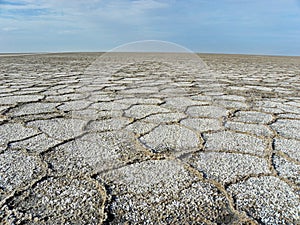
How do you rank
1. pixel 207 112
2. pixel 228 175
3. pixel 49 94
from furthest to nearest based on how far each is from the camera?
pixel 49 94 → pixel 207 112 → pixel 228 175

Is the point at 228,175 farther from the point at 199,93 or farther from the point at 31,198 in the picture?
the point at 199,93

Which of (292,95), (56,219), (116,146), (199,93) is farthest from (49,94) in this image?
(292,95)

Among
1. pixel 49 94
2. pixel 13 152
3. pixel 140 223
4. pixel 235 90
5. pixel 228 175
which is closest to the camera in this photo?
pixel 140 223

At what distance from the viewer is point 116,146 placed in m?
1.25

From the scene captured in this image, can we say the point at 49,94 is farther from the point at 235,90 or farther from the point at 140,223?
the point at 140,223

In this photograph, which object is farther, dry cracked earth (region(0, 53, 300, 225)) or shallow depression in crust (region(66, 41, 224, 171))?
shallow depression in crust (region(66, 41, 224, 171))

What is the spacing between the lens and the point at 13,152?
116cm

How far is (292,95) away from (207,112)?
3.87 feet

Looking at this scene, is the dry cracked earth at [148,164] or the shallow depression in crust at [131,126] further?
the shallow depression in crust at [131,126]

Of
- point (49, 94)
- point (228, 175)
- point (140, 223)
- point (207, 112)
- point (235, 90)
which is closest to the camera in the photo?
point (140, 223)

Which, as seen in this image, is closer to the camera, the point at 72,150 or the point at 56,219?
the point at 56,219

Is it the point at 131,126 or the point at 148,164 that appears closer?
the point at 148,164

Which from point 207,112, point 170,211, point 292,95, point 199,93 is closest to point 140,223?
point 170,211

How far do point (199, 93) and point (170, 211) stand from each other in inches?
76.0
